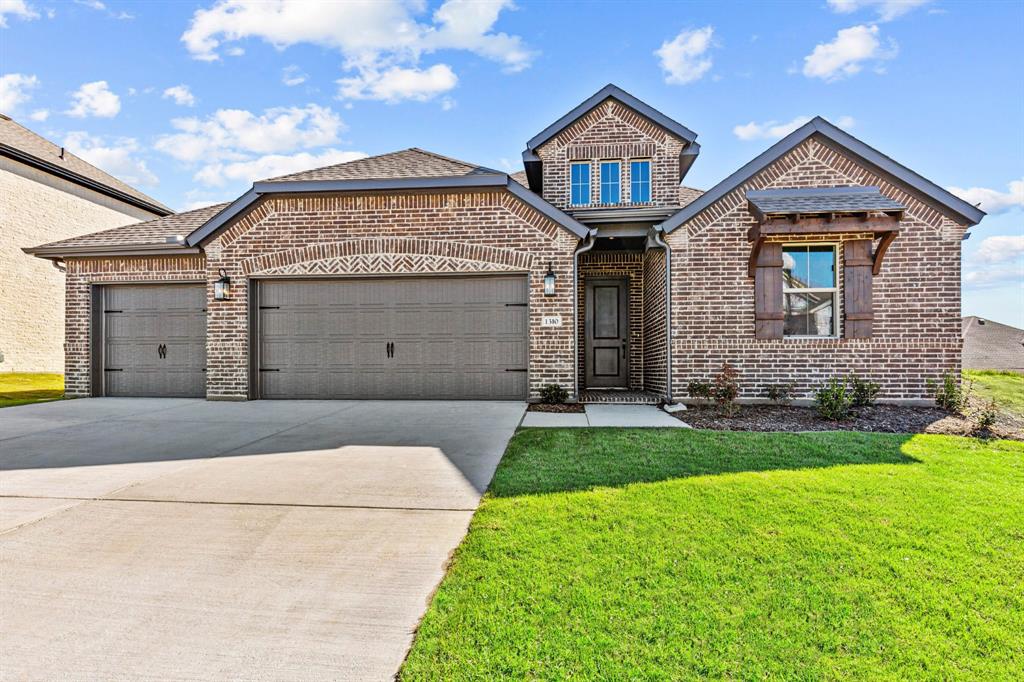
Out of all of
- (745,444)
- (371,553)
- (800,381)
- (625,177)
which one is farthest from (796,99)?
(371,553)

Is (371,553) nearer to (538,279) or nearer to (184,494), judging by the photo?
(184,494)

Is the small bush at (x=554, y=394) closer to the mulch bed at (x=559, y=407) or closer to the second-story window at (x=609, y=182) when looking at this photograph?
the mulch bed at (x=559, y=407)

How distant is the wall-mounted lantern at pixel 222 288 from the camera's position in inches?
365

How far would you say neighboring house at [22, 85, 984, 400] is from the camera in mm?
8156

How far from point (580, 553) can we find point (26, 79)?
19.3 metres

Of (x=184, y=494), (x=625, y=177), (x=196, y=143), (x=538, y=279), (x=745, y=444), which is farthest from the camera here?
(x=196, y=143)

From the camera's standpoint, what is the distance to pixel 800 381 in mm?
8273

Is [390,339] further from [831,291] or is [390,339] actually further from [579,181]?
[831,291]

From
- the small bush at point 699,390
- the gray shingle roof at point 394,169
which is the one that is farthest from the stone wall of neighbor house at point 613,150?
the small bush at point 699,390

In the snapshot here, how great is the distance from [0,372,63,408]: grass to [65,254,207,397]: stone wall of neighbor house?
0.72m

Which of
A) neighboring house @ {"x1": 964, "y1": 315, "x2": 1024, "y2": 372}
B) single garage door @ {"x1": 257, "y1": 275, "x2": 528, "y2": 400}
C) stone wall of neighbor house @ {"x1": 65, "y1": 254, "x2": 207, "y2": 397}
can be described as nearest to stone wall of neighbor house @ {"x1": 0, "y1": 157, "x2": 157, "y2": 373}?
stone wall of neighbor house @ {"x1": 65, "y1": 254, "x2": 207, "y2": 397}

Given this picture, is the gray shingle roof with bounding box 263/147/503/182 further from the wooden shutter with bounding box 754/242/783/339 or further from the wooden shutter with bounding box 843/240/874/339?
the wooden shutter with bounding box 843/240/874/339

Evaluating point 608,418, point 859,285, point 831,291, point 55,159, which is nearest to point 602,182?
point 831,291

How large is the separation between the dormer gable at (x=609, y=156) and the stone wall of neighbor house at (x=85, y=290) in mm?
8350
